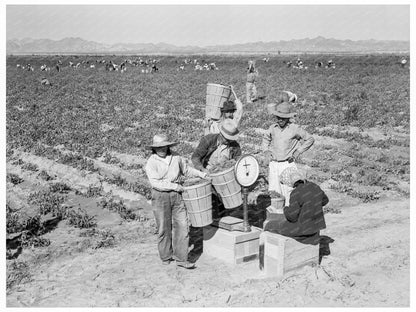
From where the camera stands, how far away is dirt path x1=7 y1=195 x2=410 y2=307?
5.41 metres

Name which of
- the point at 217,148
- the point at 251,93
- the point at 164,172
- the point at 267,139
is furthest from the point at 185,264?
the point at 251,93

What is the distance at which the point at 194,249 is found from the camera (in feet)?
23.0

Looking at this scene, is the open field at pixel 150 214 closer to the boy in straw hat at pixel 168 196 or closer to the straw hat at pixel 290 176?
the boy in straw hat at pixel 168 196

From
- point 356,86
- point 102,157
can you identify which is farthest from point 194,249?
point 356,86

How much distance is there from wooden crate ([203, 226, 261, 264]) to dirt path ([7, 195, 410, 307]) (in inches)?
4.7

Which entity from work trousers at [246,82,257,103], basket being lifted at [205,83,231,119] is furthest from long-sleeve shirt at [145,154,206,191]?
work trousers at [246,82,257,103]

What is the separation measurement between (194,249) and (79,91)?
22658mm

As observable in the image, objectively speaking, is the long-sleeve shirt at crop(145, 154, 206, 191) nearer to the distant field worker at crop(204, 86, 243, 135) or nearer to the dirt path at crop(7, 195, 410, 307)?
the distant field worker at crop(204, 86, 243, 135)

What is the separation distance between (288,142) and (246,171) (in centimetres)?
85

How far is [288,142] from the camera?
6574 millimetres

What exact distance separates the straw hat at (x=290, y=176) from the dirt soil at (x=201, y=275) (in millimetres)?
1165

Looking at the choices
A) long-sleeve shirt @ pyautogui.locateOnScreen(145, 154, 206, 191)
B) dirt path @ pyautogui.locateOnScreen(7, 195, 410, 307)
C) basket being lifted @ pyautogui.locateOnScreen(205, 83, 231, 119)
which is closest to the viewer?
dirt path @ pyautogui.locateOnScreen(7, 195, 410, 307)

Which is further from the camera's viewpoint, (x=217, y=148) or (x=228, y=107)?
(x=228, y=107)

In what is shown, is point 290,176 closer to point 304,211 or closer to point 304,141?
point 304,211
